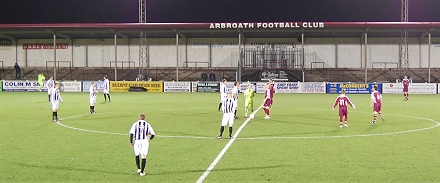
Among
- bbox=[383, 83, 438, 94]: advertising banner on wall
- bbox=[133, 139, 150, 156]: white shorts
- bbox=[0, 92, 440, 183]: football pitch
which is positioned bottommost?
bbox=[0, 92, 440, 183]: football pitch

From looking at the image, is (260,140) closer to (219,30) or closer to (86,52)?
(219,30)

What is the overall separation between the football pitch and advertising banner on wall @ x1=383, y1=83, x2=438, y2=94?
27.9m

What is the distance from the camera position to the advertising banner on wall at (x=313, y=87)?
172ft

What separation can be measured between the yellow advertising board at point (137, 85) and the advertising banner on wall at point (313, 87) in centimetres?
1640

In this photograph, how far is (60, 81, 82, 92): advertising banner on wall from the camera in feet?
183

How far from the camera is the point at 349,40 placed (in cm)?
6241

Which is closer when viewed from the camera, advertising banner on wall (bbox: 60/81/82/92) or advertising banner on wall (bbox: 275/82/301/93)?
advertising banner on wall (bbox: 275/82/301/93)

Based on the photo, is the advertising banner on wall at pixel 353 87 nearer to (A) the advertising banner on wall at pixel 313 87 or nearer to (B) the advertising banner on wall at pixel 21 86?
(A) the advertising banner on wall at pixel 313 87

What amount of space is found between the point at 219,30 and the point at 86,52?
2067 cm

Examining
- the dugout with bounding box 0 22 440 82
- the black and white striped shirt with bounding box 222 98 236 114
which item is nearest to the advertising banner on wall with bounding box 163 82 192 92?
the dugout with bounding box 0 22 440 82

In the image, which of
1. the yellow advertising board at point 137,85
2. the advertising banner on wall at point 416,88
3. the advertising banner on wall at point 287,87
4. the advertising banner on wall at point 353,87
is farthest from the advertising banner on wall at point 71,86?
the advertising banner on wall at point 416,88

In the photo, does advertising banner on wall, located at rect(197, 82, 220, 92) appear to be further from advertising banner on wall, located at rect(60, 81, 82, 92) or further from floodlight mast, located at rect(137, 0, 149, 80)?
advertising banner on wall, located at rect(60, 81, 82, 92)

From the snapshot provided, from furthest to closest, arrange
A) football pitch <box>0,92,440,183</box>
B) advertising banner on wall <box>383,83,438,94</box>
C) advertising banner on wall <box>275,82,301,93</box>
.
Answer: advertising banner on wall <box>275,82,301,93</box> < advertising banner on wall <box>383,83,438,94</box> < football pitch <box>0,92,440,183</box>

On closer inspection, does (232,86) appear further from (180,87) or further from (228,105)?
(228,105)
